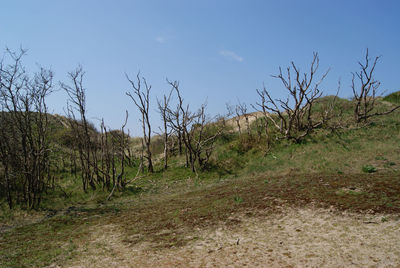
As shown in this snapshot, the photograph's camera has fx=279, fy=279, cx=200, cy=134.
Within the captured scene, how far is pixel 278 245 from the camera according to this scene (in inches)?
251

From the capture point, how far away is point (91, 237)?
27.9 ft

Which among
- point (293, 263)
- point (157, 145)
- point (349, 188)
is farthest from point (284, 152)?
point (157, 145)

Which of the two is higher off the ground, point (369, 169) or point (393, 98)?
point (393, 98)

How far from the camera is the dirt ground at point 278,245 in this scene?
5.57m

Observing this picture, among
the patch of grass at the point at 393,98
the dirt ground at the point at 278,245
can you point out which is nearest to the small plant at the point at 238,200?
the dirt ground at the point at 278,245

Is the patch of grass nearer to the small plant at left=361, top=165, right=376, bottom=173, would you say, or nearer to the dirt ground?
the small plant at left=361, top=165, right=376, bottom=173

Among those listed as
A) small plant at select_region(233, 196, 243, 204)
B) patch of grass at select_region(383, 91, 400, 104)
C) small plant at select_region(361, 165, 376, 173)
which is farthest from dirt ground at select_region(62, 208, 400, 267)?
patch of grass at select_region(383, 91, 400, 104)

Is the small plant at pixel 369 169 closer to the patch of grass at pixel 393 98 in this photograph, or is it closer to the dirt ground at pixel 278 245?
the dirt ground at pixel 278 245

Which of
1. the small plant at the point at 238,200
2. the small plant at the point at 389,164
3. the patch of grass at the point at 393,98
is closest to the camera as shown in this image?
the small plant at the point at 238,200

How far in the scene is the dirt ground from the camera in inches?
219

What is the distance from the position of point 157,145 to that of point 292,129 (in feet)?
55.7

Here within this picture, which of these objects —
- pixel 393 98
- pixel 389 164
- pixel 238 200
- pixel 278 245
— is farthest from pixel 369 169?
pixel 393 98

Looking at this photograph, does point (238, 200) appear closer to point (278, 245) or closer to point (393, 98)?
point (278, 245)

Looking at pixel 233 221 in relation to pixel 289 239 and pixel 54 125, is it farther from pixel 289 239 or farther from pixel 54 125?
pixel 54 125
